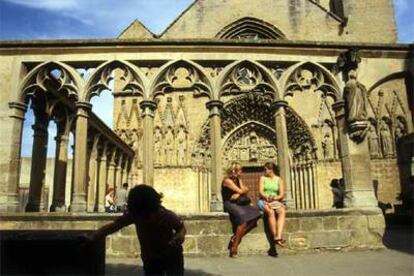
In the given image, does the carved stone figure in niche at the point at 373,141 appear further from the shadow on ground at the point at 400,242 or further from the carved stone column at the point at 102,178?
the carved stone column at the point at 102,178

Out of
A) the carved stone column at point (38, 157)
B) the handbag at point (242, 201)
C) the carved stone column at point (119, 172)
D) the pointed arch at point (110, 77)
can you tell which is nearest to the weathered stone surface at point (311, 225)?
the handbag at point (242, 201)

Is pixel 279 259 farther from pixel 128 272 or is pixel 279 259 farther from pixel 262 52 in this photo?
pixel 262 52

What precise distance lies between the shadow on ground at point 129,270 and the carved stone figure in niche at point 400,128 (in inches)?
488

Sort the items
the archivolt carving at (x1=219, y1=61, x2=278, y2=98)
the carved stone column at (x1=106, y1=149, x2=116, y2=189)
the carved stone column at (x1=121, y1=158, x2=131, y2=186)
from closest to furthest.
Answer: the archivolt carving at (x1=219, y1=61, x2=278, y2=98)
the carved stone column at (x1=106, y1=149, x2=116, y2=189)
the carved stone column at (x1=121, y1=158, x2=131, y2=186)

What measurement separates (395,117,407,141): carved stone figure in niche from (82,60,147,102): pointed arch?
10814mm

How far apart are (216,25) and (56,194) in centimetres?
1139

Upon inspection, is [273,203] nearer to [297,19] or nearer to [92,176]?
[92,176]

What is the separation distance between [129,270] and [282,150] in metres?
3.73

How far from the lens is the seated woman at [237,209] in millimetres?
6129

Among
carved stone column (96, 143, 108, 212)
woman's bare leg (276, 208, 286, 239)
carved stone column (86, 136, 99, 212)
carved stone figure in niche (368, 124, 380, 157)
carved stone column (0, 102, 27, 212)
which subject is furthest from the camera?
carved stone figure in niche (368, 124, 380, 157)

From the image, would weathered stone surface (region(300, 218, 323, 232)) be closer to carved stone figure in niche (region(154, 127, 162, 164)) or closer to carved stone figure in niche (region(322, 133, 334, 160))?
carved stone figure in niche (region(322, 133, 334, 160))

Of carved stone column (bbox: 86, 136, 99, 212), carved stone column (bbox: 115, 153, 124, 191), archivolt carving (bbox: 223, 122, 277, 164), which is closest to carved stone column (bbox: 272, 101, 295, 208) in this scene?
carved stone column (bbox: 86, 136, 99, 212)

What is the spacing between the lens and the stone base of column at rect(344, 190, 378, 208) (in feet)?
24.3

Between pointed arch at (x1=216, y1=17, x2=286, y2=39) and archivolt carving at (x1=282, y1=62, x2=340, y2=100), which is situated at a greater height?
pointed arch at (x1=216, y1=17, x2=286, y2=39)
